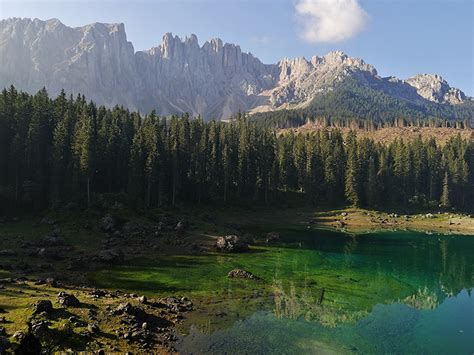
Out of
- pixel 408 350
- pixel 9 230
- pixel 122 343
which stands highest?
pixel 9 230

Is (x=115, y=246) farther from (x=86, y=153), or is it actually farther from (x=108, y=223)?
(x=86, y=153)

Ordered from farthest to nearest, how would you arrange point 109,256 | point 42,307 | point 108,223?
point 108,223 < point 109,256 < point 42,307

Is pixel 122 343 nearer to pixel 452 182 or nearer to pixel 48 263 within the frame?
pixel 48 263

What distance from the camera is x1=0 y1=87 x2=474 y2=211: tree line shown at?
85.9 metres

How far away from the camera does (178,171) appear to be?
110 m

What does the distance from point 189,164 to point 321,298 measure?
7880cm

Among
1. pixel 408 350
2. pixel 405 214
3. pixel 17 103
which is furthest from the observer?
pixel 405 214

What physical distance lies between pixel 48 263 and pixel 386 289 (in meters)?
44.9

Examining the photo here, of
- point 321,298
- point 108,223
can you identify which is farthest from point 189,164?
point 321,298

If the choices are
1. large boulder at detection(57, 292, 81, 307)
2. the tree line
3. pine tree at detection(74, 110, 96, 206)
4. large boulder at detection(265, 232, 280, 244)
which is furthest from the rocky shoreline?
the tree line

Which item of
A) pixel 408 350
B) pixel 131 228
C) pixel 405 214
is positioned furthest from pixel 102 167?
pixel 405 214

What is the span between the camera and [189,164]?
11638 cm

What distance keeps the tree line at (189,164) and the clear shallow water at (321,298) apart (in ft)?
137

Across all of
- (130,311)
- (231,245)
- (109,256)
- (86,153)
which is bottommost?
(130,311)
